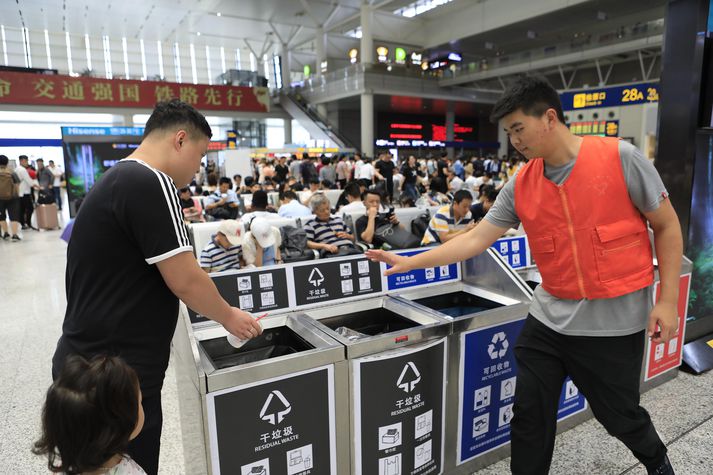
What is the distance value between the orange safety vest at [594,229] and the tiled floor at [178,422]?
1.14 meters

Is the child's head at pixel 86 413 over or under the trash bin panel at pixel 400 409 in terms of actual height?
over

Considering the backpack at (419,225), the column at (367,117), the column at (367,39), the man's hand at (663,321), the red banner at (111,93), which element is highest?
the column at (367,39)

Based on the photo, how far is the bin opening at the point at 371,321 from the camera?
2.29 m

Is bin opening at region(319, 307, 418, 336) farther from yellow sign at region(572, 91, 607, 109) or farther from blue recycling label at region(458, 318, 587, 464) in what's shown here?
yellow sign at region(572, 91, 607, 109)

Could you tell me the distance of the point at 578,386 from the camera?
175 centimetres

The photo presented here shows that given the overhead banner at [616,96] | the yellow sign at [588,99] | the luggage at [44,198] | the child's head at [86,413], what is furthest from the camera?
the luggage at [44,198]

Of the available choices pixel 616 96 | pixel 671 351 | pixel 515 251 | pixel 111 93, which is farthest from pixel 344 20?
pixel 671 351

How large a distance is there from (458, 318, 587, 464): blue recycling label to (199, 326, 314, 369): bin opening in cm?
74

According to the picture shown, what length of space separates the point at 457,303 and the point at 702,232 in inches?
74.6

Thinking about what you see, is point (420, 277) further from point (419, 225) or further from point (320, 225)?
point (419, 225)

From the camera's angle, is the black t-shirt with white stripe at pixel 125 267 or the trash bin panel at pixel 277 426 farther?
the trash bin panel at pixel 277 426

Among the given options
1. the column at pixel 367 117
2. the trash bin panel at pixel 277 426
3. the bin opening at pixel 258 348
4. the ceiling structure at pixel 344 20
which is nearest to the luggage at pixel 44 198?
the bin opening at pixel 258 348

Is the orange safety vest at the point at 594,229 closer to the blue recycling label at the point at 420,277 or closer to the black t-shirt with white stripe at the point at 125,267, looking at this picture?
the blue recycling label at the point at 420,277

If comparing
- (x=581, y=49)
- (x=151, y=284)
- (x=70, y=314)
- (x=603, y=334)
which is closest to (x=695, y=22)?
(x=603, y=334)
